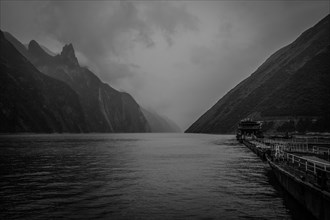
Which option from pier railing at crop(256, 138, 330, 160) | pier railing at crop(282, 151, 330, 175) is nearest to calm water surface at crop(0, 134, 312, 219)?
pier railing at crop(282, 151, 330, 175)

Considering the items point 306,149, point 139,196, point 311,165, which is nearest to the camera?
point 139,196

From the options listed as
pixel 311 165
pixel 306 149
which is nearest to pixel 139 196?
pixel 311 165

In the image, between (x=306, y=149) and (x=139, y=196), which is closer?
(x=139, y=196)

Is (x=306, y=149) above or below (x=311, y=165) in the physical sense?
above

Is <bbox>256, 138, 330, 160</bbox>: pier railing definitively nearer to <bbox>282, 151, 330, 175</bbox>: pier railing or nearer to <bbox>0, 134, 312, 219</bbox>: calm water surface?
<bbox>282, 151, 330, 175</bbox>: pier railing

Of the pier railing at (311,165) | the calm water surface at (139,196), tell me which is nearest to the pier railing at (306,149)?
the pier railing at (311,165)

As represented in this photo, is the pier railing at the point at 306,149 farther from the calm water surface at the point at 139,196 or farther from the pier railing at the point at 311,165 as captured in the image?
the calm water surface at the point at 139,196

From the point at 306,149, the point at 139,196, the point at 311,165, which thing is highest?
the point at 306,149

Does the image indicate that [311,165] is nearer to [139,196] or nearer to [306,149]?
[139,196]

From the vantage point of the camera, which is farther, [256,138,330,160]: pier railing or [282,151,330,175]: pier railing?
[256,138,330,160]: pier railing

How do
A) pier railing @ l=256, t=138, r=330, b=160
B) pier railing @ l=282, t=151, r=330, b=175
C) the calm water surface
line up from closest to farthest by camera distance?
pier railing @ l=282, t=151, r=330, b=175 < the calm water surface < pier railing @ l=256, t=138, r=330, b=160

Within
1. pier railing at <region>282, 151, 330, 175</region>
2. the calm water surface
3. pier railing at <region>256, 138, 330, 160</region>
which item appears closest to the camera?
pier railing at <region>282, 151, 330, 175</region>

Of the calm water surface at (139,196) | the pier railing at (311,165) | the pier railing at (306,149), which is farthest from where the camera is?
the pier railing at (306,149)

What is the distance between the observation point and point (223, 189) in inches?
1100
